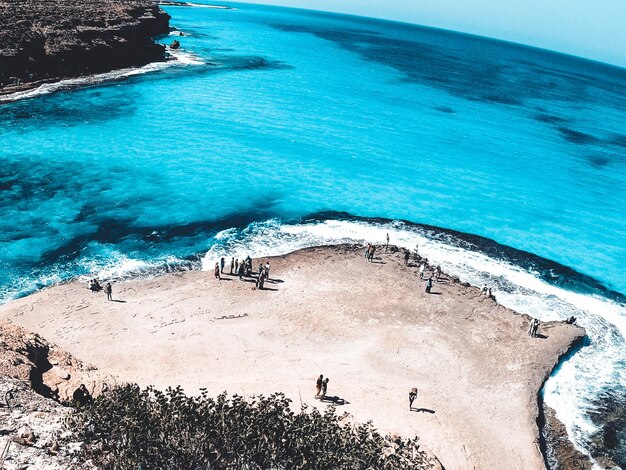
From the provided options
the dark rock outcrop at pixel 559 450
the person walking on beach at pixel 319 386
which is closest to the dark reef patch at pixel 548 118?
the dark rock outcrop at pixel 559 450

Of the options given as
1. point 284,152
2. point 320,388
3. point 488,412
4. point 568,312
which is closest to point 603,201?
point 568,312

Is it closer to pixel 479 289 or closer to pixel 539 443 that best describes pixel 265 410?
pixel 539 443

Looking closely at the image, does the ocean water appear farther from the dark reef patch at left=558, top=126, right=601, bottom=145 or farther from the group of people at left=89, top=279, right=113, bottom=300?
the group of people at left=89, top=279, right=113, bottom=300

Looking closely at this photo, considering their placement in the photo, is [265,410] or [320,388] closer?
[265,410]

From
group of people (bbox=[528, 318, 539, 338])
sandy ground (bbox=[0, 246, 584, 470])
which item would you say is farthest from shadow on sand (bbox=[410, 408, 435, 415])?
group of people (bbox=[528, 318, 539, 338])

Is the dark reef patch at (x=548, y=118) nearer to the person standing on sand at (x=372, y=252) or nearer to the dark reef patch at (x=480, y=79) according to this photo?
the dark reef patch at (x=480, y=79)

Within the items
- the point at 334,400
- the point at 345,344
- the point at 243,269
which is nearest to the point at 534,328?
the point at 345,344
